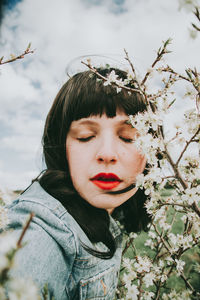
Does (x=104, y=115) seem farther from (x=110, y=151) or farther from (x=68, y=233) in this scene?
(x=68, y=233)

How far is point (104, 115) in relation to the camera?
1715 millimetres

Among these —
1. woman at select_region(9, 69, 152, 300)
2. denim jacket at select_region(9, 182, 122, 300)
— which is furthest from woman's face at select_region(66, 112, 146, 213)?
denim jacket at select_region(9, 182, 122, 300)

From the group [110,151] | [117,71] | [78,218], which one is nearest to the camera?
[110,151]

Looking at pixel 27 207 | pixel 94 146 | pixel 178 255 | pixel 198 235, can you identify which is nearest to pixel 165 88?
pixel 94 146

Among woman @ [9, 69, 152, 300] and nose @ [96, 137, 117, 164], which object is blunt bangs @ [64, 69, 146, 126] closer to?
woman @ [9, 69, 152, 300]

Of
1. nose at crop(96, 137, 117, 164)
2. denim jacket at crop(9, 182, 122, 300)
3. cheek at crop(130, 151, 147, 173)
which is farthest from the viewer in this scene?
cheek at crop(130, 151, 147, 173)

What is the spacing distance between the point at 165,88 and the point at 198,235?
1030 mm

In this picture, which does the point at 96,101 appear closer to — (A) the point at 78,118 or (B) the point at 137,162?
(A) the point at 78,118

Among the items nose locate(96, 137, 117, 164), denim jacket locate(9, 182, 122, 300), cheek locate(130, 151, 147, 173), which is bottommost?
denim jacket locate(9, 182, 122, 300)

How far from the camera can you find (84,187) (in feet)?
5.56

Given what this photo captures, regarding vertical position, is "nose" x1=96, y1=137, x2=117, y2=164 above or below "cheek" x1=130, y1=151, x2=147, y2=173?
above

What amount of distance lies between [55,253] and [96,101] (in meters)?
1.11

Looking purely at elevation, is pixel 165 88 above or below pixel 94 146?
above

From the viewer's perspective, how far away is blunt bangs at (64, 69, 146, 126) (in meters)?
1.75
